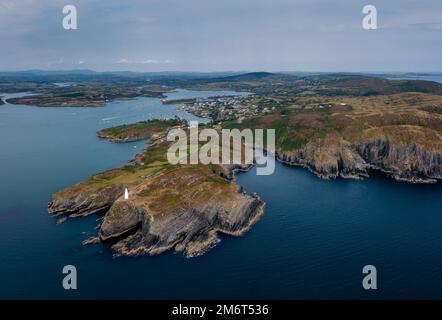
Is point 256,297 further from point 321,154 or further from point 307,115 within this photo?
point 307,115

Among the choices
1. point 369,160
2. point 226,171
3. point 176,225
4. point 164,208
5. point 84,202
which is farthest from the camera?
point 369,160

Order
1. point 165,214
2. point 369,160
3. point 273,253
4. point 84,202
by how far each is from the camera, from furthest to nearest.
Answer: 1. point 369,160
2. point 84,202
3. point 165,214
4. point 273,253

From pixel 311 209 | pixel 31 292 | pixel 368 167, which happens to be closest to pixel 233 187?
pixel 311 209

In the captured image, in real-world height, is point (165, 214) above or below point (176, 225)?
above

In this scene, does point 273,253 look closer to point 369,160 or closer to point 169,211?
point 169,211

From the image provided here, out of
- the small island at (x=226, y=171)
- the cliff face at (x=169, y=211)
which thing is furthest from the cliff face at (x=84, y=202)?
the small island at (x=226, y=171)

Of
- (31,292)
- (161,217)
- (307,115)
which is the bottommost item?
(31,292)

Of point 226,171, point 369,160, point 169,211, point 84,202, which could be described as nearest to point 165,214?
point 169,211
